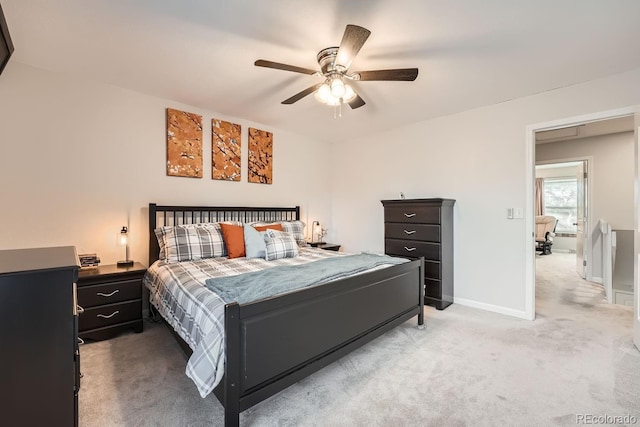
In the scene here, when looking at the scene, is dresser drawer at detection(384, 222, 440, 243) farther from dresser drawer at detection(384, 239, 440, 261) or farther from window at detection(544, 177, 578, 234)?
window at detection(544, 177, 578, 234)

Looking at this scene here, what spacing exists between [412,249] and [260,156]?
2.47m

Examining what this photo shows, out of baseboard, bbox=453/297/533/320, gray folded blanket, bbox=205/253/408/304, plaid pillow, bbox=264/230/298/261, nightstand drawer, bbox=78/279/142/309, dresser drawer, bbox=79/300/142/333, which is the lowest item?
baseboard, bbox=453/297/533/320

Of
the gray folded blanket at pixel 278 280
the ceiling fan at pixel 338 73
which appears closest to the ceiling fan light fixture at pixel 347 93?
the ceiling fan at pixel 338 73

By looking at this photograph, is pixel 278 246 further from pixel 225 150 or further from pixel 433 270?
pixel 433 270

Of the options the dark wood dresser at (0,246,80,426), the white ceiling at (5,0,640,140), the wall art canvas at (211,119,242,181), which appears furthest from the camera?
the wall art canvas at (211,119,242,181)

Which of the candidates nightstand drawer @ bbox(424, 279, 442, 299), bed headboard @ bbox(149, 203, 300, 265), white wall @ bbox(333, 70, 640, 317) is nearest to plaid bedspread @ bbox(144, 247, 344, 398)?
bed headboard @ bbox(149, 203, 300, 265)

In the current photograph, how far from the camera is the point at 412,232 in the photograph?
361 cm

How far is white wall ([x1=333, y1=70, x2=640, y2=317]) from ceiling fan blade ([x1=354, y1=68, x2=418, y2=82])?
1862 millimetres

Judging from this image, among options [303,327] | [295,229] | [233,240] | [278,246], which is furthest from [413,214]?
[303,327]

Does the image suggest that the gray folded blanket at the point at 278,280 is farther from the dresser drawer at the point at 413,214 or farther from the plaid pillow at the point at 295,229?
the plaid pillow at the point at 295,229

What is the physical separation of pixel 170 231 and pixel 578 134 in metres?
6.04

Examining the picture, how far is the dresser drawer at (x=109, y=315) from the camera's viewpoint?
2457 mm

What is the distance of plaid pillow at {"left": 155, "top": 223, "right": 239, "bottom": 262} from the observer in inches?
111

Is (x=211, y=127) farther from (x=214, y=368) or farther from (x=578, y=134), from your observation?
(x=578, y=134)
